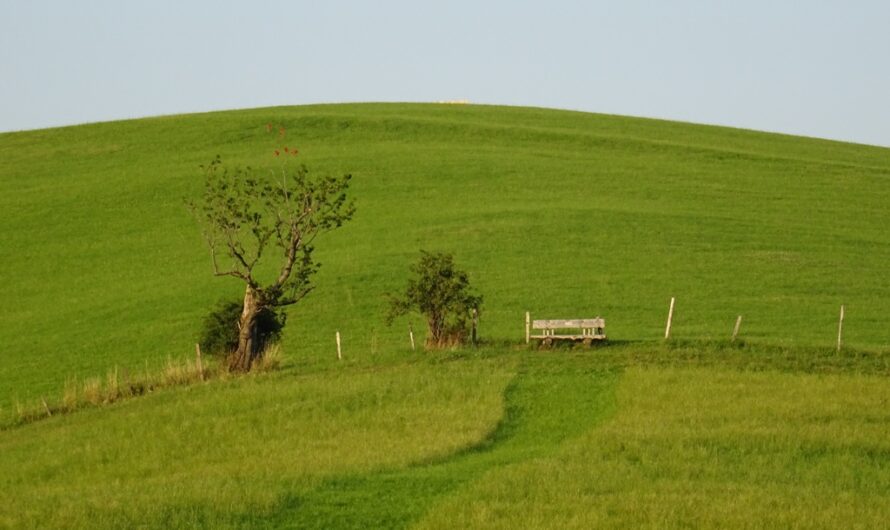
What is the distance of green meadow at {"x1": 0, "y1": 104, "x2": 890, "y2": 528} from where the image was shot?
61.7 feet

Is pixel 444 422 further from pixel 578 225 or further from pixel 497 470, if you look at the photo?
pixel 578 225

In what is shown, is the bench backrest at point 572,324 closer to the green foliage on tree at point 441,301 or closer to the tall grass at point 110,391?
the green foliage on tree at point 441,301

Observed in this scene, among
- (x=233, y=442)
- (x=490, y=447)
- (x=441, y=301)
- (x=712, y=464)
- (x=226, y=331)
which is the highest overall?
(x=441, y=301)

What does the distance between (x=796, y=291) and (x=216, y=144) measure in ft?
115

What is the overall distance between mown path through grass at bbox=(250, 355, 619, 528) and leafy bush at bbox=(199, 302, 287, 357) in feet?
24.8

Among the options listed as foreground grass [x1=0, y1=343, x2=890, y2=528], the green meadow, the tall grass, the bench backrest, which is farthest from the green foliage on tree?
the tall grass

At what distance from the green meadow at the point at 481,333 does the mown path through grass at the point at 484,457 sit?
0.08 meters

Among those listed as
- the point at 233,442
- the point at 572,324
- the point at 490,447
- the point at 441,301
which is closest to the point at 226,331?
the point at 441,301

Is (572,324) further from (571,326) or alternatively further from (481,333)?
(481,333)

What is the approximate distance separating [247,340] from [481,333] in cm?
Result: 723

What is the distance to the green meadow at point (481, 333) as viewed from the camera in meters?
18.8

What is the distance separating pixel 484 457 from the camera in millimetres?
21656

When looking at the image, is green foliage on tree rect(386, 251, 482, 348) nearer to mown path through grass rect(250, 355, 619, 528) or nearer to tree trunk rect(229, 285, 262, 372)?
mown path through grass rect(250, 355, 619, 528)

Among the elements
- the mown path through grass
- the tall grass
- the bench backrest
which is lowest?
the tall grass
